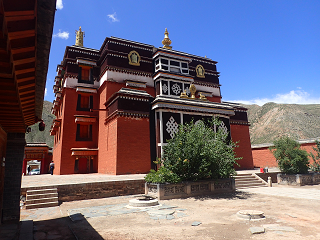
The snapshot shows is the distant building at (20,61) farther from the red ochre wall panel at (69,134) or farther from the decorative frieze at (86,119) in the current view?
the decorative frieze at (86,119)

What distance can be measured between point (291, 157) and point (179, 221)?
46.2 ft

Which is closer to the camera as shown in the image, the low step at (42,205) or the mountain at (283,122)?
Result: the low step at (42,205)

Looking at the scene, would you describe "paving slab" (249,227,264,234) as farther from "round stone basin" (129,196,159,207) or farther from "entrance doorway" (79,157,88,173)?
"entrance doorway" (79,157,88,173)

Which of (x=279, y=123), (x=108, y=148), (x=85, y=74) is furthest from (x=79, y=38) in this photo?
(x=279, y=123)

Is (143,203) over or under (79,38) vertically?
under

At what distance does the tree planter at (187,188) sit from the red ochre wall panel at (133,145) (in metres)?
4.98

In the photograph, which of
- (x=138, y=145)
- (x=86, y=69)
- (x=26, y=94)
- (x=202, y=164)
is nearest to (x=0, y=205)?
(x=26, y=94)

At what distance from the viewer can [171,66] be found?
2359 centimetres

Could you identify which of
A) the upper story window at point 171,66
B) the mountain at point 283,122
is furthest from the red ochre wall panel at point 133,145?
the mountain at point 283,122

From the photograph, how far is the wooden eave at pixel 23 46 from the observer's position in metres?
2.25

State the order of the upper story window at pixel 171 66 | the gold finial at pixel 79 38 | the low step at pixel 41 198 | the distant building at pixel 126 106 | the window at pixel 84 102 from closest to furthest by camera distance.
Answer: the low step at pixel 41 198
the distant building at pixel 126 106
the window at pixel 84 102
the upper story window at pixel 171 66
the gold finial at pixel 79 38

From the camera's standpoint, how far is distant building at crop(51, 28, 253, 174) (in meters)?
17.0

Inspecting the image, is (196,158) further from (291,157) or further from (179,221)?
(291,157)

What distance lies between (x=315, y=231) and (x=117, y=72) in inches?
767
